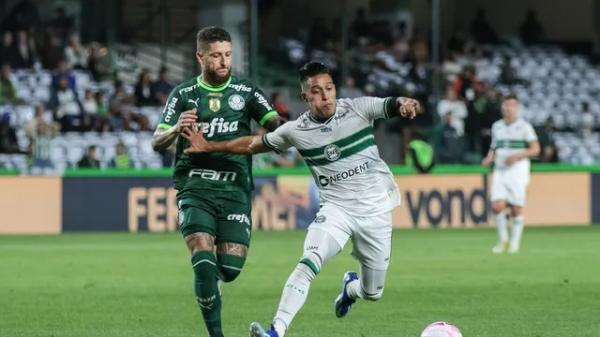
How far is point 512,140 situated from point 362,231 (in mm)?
10706

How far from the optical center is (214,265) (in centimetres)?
993

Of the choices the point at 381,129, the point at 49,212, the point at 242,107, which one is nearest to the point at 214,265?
the point at 242,107

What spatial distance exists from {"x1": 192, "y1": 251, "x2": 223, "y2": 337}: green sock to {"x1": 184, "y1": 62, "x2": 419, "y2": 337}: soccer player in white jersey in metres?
0.63

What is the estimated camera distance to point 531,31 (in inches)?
1517

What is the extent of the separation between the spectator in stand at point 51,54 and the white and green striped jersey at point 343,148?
21284mm

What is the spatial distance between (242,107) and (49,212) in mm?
15852

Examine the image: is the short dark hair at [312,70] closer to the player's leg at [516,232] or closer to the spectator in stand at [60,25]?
the player's leg at [516,232]

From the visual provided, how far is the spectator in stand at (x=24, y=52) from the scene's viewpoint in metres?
31.0

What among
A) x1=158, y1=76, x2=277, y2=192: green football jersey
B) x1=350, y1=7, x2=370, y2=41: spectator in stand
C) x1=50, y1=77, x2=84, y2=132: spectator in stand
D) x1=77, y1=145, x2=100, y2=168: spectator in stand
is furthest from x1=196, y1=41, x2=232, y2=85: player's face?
x1=350, y1=7, x2=370, y2=41: spectator in stand

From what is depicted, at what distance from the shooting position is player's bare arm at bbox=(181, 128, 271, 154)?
10023mm

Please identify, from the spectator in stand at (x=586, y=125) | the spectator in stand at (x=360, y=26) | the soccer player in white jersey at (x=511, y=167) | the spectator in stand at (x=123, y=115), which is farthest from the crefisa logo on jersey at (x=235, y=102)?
the spectator in stand at (x=360, y=26)

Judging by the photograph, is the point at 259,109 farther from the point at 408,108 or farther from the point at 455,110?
the point at 455,110

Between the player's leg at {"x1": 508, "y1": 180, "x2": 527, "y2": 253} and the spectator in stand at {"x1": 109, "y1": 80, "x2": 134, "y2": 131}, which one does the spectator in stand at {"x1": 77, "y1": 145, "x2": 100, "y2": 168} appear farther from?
the player's leg at {"x1": 508, "y1": 180, "x2": 527, "y2": 253}

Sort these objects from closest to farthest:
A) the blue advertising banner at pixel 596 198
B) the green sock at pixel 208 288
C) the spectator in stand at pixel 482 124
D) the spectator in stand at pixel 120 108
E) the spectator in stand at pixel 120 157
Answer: the green sock at pixel 208 288 < the spectator in stand at pixel 120 157 < the blue advertising banner at pixel 596 198 < the spectator in stand at pixel 120 108 < the spectator in stand at pixel 482 124
